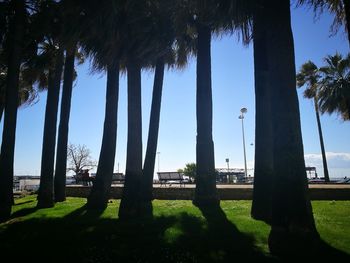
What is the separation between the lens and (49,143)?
51.5ft

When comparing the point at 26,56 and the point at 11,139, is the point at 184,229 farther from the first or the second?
the point at 26,56

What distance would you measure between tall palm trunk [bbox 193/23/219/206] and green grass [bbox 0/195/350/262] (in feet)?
2.21

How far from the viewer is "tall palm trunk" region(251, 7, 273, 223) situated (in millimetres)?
9867

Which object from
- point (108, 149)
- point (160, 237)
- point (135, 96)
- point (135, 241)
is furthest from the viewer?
point (108, 149)

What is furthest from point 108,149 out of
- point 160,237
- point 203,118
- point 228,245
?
point 228,245

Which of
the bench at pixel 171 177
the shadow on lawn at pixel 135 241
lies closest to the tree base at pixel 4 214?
the shadow on lawn at pixel 135 241

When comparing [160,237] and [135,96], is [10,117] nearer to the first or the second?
[135,96]

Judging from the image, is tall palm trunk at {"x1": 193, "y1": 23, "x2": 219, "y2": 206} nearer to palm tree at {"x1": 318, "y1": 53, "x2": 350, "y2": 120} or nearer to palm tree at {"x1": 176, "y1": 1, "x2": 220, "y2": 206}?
palm tree at {"x1": 176, "y1": 1, "x2": 220, "y2": 206}

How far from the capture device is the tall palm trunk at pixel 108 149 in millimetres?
13547

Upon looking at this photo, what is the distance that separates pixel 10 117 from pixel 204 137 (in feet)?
24.3

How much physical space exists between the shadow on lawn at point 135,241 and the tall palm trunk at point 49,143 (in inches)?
172

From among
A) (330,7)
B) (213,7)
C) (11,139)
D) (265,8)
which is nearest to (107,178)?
(11,139)

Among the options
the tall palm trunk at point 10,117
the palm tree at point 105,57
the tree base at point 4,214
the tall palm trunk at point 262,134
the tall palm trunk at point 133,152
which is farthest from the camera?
the tall palm trunk at point 10,117

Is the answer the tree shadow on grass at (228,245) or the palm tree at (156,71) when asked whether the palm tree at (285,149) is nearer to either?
the tree shadow on grass at (228,245)
